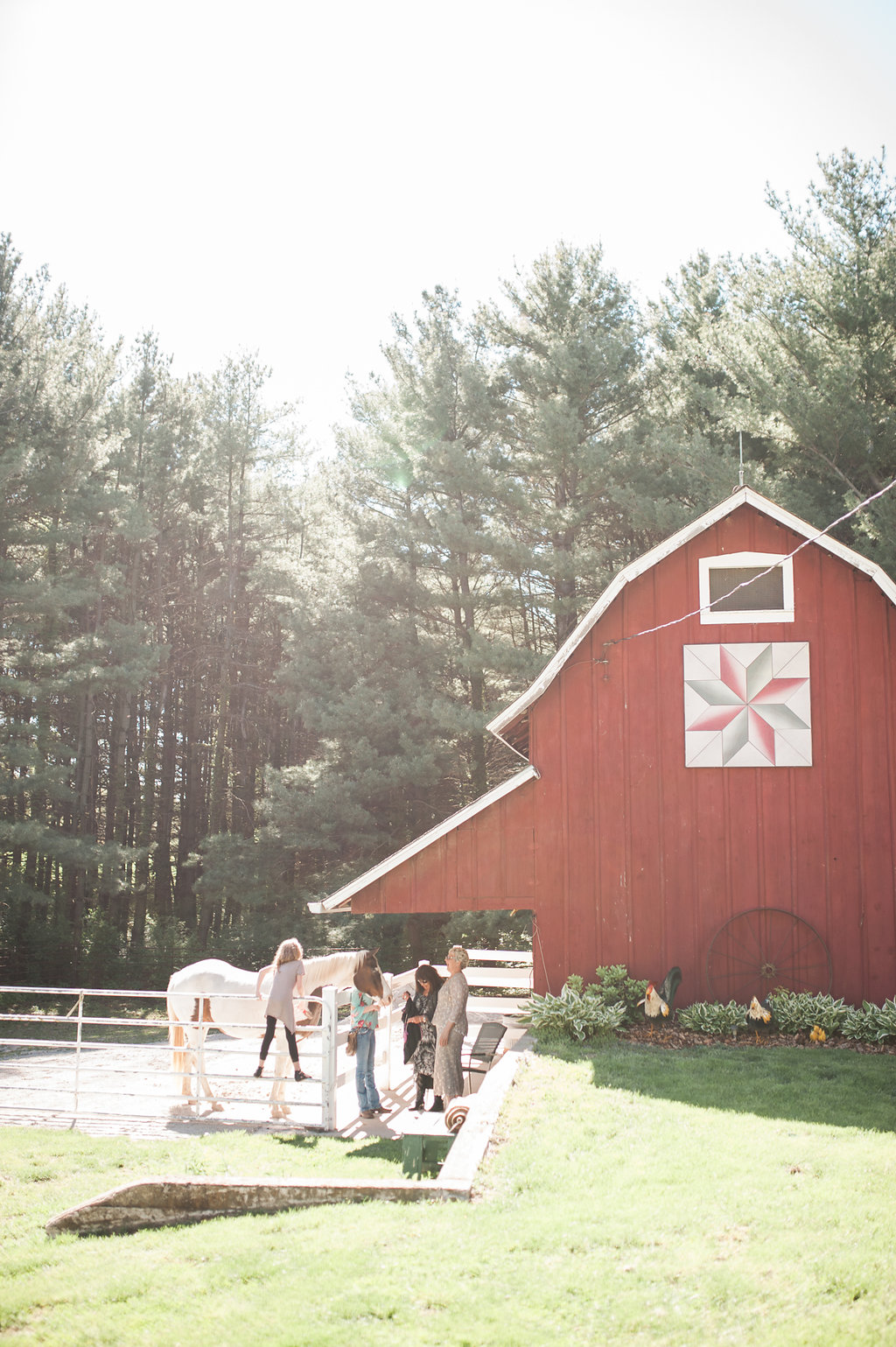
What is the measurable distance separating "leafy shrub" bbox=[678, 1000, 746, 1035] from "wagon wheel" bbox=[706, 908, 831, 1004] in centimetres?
45

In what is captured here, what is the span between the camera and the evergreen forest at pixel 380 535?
73.6 ft

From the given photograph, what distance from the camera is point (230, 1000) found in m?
10.5

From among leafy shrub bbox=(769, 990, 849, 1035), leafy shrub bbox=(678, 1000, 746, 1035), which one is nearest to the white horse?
leafy shrub bbox=(678, 1000, 746, 1035)

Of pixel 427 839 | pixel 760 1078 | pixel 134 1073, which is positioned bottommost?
pixel 134 1073

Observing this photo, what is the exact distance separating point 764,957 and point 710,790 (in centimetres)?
213

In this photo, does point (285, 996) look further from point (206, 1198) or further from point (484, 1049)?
point (206, 1198)

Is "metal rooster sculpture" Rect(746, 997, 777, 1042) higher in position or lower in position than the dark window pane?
lower

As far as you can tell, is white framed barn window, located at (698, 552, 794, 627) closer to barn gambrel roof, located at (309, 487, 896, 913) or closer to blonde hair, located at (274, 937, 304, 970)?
barn gambrel roof, located at (309, 487, 896, 913)

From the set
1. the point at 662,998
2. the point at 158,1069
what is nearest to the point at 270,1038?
the point at 158,1069

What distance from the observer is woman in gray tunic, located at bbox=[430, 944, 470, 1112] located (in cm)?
913

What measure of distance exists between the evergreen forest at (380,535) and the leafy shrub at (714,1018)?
11015mm

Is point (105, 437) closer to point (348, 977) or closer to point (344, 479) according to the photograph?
point (344, 479)

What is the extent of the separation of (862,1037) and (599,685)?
511 cm

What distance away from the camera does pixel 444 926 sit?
25016mm
